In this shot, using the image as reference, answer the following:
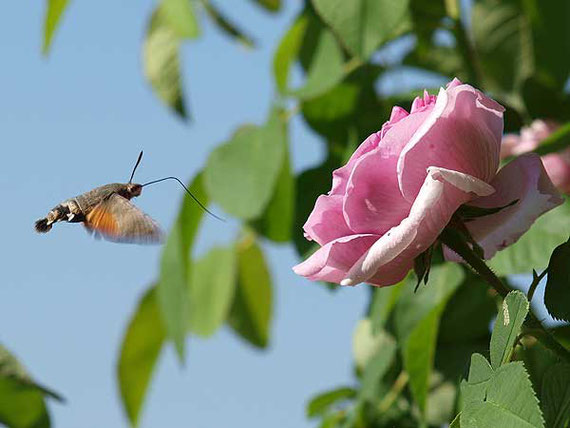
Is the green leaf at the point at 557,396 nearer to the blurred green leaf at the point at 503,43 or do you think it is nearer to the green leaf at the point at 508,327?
the green leaf at the point at 508,327

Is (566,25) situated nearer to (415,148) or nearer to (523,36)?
(523,36)

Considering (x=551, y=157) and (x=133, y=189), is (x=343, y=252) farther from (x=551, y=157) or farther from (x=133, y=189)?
(x=551, y=157)

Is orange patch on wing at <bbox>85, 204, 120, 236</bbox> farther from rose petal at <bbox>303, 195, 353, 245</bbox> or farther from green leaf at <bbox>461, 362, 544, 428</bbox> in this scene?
green leaf at <bbox>461, 362, 544, 428</bbox>

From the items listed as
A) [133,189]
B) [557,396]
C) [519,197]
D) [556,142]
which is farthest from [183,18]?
[557,396]

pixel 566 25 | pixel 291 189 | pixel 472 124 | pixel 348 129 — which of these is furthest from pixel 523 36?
pixel 472 124

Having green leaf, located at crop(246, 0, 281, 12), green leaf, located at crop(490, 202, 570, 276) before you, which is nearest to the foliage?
green leaf, located at crop(490, 202, 570, 276)
